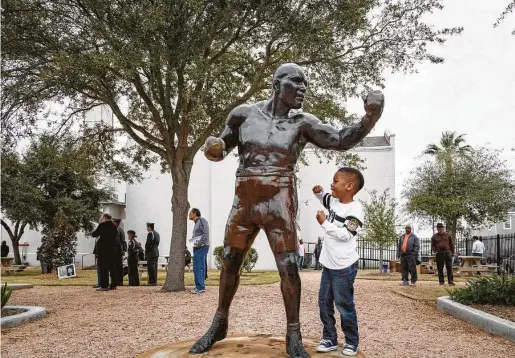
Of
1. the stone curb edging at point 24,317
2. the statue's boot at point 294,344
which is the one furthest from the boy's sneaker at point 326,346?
the stone curb edging at point 24,317

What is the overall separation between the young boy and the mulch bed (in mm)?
4361

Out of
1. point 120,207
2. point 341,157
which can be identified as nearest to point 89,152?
point 341,157

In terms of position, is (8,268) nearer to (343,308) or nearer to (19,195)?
(19,195)

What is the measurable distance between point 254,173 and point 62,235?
58.3 ft

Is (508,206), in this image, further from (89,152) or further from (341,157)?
(89,152)

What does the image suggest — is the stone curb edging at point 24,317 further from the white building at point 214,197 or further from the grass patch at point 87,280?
the white building at point 214,197

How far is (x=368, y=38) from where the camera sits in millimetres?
12273

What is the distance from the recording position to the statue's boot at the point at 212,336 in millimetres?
3973

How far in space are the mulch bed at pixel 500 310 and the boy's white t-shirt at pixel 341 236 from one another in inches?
174

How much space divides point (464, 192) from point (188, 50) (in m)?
28.5

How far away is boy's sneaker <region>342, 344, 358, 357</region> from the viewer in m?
4.17

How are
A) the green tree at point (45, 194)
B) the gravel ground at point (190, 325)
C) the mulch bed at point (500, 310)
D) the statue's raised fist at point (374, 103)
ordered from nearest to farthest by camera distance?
the statue's raised fist at point (374, 103) → the gravel ground at point (190, 325) → the mulch bed at point (500, 310) → the green tree at point (45, 194)

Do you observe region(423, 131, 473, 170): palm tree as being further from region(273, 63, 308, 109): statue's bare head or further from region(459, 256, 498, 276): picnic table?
region(273, 63, 308, 109): statue's bare head

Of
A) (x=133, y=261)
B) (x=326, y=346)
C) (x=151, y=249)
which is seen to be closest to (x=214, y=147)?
(x=326, y=346)
